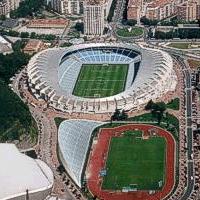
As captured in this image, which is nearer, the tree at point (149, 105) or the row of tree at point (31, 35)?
the tree at point (149, 105)

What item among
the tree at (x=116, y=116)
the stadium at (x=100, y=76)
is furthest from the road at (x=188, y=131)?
the tree at (x=116, y=116)

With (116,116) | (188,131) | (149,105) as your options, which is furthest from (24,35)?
(188,131)

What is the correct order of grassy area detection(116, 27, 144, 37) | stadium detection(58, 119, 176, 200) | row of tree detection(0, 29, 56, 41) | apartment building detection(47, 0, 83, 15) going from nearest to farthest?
stadium detection(58, 119, 176, 200) → row of tree detection(0, 29, 56, 41) → grassy area detection(116, 27, 144, 37) → apartment building detection(47, 0, 83, 15)

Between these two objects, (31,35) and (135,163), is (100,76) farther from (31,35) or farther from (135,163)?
(135,163)

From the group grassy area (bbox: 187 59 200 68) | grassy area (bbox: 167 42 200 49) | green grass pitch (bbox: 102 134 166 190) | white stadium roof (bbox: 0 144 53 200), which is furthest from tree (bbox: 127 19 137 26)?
white stadium roof (bbox: 0 144 53 200)

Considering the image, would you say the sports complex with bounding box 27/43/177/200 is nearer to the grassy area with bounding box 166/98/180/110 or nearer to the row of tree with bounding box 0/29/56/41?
the grassy area with bounding box 166/98/180/110

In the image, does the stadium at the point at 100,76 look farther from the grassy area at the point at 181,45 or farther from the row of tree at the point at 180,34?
the row of tree at the point at 180,34

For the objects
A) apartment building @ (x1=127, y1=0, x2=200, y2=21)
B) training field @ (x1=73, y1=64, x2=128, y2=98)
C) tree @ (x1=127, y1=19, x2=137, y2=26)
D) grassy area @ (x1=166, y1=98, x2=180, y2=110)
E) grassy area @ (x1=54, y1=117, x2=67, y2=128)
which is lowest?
grassy area @ (x1=54, y1=117, x2=67, y2=128)

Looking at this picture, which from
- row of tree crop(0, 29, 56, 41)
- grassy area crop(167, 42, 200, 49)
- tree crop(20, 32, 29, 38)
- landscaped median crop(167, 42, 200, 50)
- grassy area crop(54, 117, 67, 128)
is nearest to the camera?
grassy area crop(54, 117, 67, 128)
